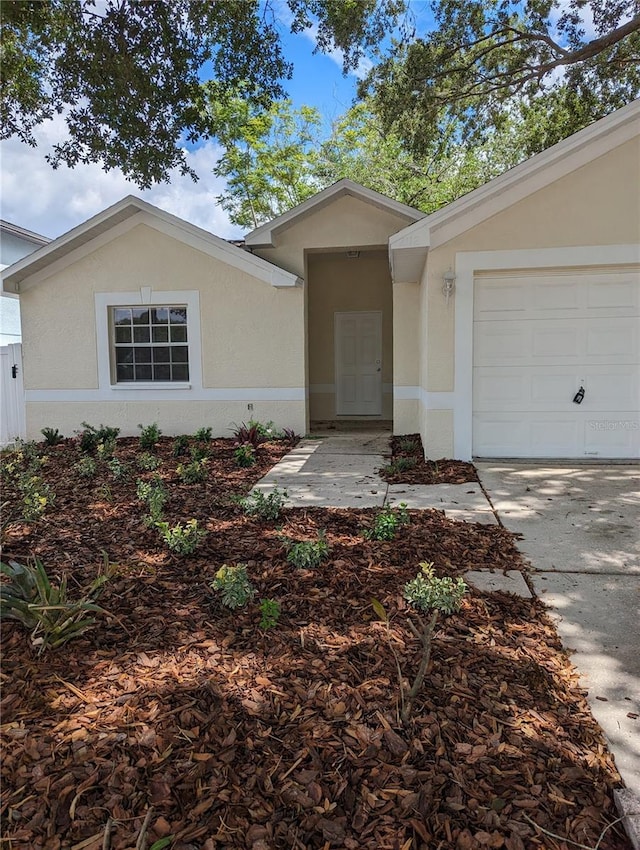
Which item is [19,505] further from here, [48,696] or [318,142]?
[318,142]

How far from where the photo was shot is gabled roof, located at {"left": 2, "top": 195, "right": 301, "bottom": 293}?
9.36 meters

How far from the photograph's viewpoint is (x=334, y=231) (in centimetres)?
988

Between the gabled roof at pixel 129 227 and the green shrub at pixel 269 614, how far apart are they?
24.0 ft

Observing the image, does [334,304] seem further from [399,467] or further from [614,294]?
[614,294]

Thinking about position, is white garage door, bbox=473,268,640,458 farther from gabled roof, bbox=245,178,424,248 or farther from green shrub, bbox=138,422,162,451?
green shrub, bbox=138,422,162,451

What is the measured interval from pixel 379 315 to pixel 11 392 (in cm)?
789

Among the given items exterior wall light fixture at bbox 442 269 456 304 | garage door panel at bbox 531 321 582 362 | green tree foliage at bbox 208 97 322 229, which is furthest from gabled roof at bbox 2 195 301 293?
green tree foliage at bbox 208 97 322 229

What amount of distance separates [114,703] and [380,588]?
165 cm

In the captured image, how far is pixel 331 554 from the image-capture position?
3875 mm

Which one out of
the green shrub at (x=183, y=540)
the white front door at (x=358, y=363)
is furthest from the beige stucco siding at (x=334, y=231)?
the green shrub at (x=183, y=540)

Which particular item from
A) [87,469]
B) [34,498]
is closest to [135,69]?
[34,498]

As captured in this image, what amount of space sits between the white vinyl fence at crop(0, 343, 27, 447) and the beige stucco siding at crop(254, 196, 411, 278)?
5221 mm

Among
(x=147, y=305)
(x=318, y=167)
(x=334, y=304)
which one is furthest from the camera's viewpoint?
(x=318, y=167)

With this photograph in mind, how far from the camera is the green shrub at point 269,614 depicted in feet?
9.33
